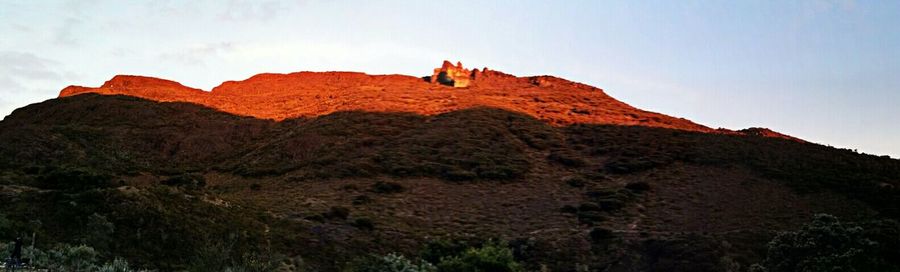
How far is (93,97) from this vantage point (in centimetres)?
9025

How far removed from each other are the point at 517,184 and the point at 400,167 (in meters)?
9.79

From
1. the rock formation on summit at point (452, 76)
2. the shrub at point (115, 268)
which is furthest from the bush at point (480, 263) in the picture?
the rock formation on summit at point (452, 76)

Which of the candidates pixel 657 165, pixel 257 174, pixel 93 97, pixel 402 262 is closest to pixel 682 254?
pixel 402 262

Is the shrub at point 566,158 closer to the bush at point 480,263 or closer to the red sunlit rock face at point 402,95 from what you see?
the red sunlit rock face at point 402,95

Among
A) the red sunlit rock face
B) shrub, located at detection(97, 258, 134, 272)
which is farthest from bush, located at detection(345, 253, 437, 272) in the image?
the red sunlit rock face

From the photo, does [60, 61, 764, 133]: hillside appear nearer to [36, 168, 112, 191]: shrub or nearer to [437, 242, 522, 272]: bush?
[36, 168, 112, 191]: shrub

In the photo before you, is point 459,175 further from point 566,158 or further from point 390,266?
point 390,266

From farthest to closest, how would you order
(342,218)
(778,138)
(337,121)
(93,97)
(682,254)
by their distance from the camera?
1. (93,97)
2. (337,121)
3. (778,138)
4. (342,218)
5. (682,254)

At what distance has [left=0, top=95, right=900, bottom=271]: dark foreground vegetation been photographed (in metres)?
36.8

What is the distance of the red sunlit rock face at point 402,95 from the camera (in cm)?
8938

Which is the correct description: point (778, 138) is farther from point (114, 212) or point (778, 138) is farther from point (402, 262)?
point (114, 212)

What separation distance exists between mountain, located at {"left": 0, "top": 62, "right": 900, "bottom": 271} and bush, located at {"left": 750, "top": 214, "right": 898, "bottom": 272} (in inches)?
71.0

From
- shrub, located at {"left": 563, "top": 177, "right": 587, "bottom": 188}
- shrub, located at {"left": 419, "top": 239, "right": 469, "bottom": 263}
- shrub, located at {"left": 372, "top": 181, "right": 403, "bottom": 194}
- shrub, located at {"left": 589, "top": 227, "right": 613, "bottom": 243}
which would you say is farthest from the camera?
shrub, located at {"left": 563, "top": 177, "right": 587, "bottom": 188}

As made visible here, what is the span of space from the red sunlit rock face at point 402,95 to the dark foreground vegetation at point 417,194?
494 centimetres
